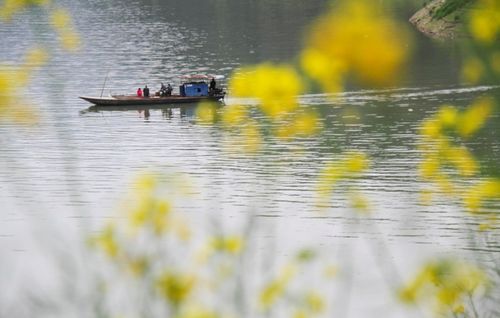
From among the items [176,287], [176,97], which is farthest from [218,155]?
[176,287]

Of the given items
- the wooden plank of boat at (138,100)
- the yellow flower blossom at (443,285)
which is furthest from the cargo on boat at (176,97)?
the yellow flower blossom at (443,285)

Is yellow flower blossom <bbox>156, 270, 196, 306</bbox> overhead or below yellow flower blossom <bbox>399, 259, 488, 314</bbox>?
overhead

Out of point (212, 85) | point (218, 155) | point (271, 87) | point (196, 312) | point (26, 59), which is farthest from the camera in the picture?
point (212, 85)

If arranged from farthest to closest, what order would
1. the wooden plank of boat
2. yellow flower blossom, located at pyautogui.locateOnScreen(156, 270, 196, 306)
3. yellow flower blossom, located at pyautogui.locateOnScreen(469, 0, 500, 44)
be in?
the wooden plank of boat → yellow flower blossom, located at pyautogui.locateOnScreen(469, 0, 500, 44) → yellow flower blossom, located at pyautogui.locateOnScreen(156, 270, 196, 306)

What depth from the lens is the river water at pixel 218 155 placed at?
6.25 m

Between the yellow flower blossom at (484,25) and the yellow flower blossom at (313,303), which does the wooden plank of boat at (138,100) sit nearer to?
the yellow flower blossom at (484,25)

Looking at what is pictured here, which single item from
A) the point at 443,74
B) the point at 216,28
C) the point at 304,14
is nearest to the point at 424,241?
the point at 443,74

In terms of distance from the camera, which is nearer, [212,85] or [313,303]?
[313,303]

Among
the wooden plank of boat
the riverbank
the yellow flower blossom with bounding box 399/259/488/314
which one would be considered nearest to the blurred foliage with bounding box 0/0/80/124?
the yellow flower blossom with bounding box 399/259/488/314

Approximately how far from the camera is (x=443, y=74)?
39.8 metres

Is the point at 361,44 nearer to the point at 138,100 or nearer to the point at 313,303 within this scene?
the point at 313,303

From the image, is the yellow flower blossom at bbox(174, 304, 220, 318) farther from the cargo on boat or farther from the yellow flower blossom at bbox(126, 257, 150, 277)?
the cargo on boat

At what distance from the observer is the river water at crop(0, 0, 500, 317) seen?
20.5 feet

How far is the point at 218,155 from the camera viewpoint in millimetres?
26438
